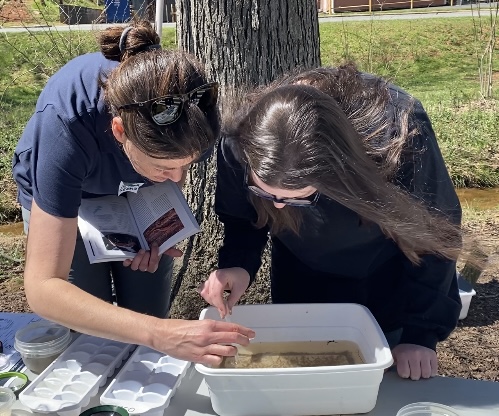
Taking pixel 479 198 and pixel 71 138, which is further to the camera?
pixel 479 198

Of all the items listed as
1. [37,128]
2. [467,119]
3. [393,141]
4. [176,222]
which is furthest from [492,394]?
[467,119]

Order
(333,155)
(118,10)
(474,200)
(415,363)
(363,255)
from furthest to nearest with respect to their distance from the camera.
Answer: (474,200), (118,10), (363,255), (415,363), (333,155)

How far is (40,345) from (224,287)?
439mm

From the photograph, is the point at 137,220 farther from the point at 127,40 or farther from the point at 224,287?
the point at 127,40

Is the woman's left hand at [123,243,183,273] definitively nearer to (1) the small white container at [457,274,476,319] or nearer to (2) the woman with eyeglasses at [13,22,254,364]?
(2) the woman with eyeglasses at [13,22,254,364]

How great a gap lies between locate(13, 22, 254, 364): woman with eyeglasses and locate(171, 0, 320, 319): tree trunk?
2.47ft

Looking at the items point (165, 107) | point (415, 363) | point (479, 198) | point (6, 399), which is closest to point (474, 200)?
point (479, 198)

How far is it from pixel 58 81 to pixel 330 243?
739 millimetres

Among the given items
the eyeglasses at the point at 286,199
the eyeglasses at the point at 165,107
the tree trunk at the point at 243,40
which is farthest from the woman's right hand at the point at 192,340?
the tree trunk at the point at 243,40

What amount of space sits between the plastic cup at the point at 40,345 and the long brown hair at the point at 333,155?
2.02 feet

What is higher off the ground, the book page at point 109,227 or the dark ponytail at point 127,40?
the dark ponytail at point 127,40

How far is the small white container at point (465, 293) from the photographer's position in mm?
2592

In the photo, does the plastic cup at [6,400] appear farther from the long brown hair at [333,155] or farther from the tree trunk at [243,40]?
the tree trunk at [243,40]

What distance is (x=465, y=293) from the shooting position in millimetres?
2590
